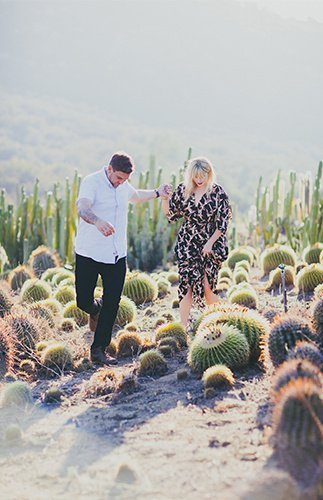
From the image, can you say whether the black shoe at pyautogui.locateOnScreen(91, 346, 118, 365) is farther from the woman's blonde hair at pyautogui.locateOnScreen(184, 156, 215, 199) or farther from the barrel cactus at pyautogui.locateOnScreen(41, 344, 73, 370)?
the woman's blonde hair at pyautogui.locateOnScreen(184, 156, 215, 199)

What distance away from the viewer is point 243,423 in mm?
2750

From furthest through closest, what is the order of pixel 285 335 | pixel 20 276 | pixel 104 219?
pixel 20 276 → pixel 104 219 → pixel 285 335

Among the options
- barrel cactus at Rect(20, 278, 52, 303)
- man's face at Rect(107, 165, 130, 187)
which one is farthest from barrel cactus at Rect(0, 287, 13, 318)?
man's face at Rect(107, 165, 130, 187)

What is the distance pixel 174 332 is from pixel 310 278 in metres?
2.09

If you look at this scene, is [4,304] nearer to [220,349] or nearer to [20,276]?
[20,276]

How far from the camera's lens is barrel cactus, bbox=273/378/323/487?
77.2 inches

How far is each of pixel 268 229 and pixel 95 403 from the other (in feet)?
26.6

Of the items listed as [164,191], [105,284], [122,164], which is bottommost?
[105,284]

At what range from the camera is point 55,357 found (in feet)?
14.2

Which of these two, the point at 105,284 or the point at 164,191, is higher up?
the point at 164,191

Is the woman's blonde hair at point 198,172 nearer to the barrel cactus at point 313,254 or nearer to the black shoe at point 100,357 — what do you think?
the black shoe at point 100,357

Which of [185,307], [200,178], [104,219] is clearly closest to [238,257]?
[185,307]

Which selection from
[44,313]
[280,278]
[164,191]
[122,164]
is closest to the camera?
[122,164]

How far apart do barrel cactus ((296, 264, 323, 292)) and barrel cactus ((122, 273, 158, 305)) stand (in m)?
2.00
